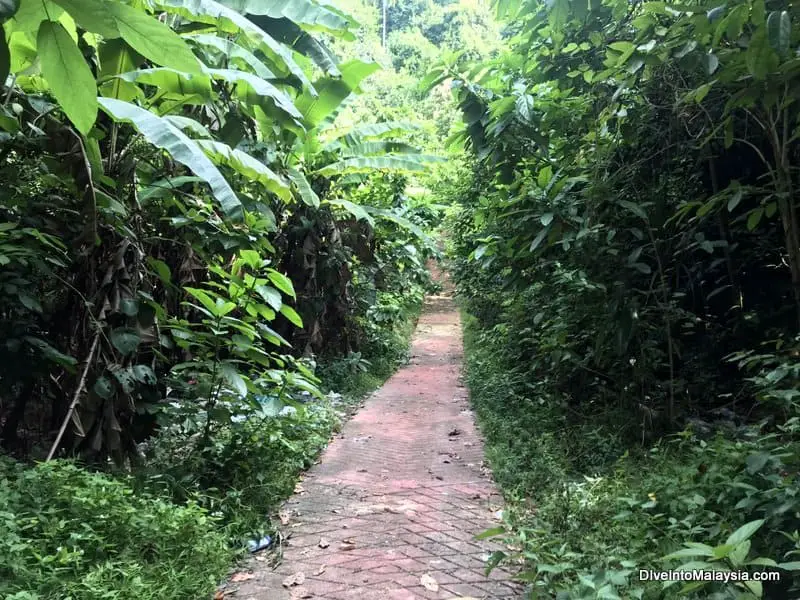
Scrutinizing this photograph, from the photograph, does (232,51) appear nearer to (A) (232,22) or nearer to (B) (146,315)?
(A) (232,22)

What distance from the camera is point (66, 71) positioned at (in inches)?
50.6

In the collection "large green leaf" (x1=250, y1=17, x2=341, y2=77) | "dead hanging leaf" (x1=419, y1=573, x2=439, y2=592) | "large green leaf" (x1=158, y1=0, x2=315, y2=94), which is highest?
"large green leaf" (x1=250, y1=17, x2=341, y2=77)

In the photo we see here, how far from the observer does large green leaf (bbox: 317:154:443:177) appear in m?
7.61

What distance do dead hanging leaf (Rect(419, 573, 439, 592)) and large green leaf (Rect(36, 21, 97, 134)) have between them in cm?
268

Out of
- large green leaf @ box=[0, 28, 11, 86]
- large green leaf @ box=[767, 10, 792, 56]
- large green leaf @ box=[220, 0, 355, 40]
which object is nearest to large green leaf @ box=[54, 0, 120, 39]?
large green leaf @ box=[0, 28, 11, 86]

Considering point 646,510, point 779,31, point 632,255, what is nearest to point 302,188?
point 632,255

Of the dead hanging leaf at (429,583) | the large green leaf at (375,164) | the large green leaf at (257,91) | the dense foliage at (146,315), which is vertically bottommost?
the dead hanging leaf at (429,583)

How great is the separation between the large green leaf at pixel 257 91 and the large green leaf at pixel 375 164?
3.48m

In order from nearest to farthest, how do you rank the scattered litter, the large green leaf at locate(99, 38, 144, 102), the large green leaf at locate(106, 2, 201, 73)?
the large green leaf at locate(106, 2, 201, 73) → the scattered litter → the large green leaf at locate(99, 38, 144, 102)

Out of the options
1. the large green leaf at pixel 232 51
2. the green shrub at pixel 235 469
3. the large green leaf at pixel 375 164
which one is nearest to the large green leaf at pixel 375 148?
the large green leaf at pixel 375 164

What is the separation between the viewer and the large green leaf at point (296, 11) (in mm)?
4691

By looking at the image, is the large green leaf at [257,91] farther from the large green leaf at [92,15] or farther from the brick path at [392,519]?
the brick path at [392,519]

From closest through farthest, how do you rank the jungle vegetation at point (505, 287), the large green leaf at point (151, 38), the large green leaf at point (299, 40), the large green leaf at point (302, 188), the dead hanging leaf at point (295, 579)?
the large green leaf at point (151, 38)
the jungle vegetation at point (505, 287)
the dead hanging leaf at point (295, 579)
the large green leaf at point (299, 40)
the large green leaf at point (302, 188)

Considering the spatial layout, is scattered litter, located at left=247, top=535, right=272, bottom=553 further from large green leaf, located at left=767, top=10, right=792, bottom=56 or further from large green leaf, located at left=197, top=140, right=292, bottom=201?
large green leaf, located at left=767, top=10, right=792, bottom=56
